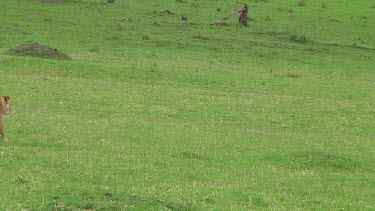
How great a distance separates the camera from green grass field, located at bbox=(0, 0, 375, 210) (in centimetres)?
1312

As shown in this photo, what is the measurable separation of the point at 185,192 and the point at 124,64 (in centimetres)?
2091

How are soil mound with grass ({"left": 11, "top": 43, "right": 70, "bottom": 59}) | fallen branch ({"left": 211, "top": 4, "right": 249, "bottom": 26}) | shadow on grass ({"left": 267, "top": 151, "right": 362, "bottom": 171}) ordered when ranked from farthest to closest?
fallen branch ({"left": 211, "top": 4, "right": 249, "bottom": 26}) < soil mound with grass ({"left": 11, "top": 43, "right": 70, "bottom": 59}) < shadow on grass ({"left": 267, "top": 151, "right": 362, "bottom": 171})

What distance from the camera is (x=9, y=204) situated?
11156mm

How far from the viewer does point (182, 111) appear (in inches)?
915

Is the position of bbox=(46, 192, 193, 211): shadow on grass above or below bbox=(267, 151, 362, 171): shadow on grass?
above

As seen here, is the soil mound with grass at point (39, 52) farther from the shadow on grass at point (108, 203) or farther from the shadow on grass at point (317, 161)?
the shadow on grass at point (108, 203)

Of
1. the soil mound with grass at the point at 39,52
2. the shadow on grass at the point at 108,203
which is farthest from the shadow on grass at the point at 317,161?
the soil mound with grass at the point at 39,52

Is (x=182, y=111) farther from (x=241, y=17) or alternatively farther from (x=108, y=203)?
(x=241, y=17)

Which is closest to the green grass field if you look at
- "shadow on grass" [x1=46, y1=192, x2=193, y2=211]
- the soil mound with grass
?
"shadow on grass" [x1=46, y1=192, x2=193, y2=211]

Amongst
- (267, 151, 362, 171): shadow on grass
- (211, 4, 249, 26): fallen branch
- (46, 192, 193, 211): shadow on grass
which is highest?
(46, 192, 193, 211): shadow on grass

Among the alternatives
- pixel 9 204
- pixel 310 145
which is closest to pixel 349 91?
pixel 310 145

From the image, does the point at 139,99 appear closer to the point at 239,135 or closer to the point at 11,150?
the point at 239,135

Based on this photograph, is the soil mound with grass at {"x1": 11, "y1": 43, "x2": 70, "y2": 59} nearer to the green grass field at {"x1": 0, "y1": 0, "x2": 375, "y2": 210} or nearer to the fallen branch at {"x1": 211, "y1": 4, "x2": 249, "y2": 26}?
the green grass field at {"x1": 0, "y1": 0, "x2": 375, "y2": 210}

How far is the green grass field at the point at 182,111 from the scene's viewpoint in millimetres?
13117
